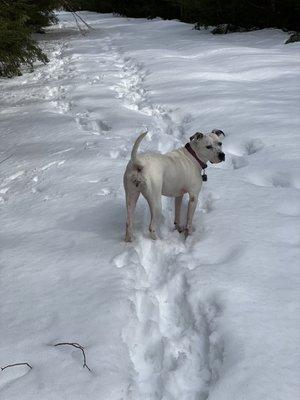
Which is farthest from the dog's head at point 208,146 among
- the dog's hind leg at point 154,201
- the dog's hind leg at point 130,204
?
the dog's hind leg at point 130,204

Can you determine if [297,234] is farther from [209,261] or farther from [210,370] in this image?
[210,370]

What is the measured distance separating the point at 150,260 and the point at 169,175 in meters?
0.80

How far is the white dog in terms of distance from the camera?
3.60 m

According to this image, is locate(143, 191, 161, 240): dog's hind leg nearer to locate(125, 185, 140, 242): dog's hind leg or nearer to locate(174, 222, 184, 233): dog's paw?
locate(125, 185, 140, 242): dog's hind leg

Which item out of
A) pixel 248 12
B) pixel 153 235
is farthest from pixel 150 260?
pixel 248 12

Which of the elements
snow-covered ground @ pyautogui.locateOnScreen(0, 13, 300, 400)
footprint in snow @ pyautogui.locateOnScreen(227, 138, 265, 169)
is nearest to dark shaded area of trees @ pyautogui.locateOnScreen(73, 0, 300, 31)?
snow-covered ground @ pyautogui.locateOnScreen(0, 13, 300, 400)

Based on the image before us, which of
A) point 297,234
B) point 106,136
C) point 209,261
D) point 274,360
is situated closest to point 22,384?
point 274,360

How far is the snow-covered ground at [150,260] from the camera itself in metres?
2.51

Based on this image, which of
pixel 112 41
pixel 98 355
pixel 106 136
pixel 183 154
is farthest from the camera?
pixel 112 41

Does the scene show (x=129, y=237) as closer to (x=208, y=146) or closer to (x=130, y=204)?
(x=130, y=204)

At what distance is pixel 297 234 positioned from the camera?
381 centimetres

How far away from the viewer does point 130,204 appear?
12.5ft

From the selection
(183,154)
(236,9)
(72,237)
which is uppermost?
(236,9)

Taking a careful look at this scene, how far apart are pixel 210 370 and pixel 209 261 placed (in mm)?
1162
